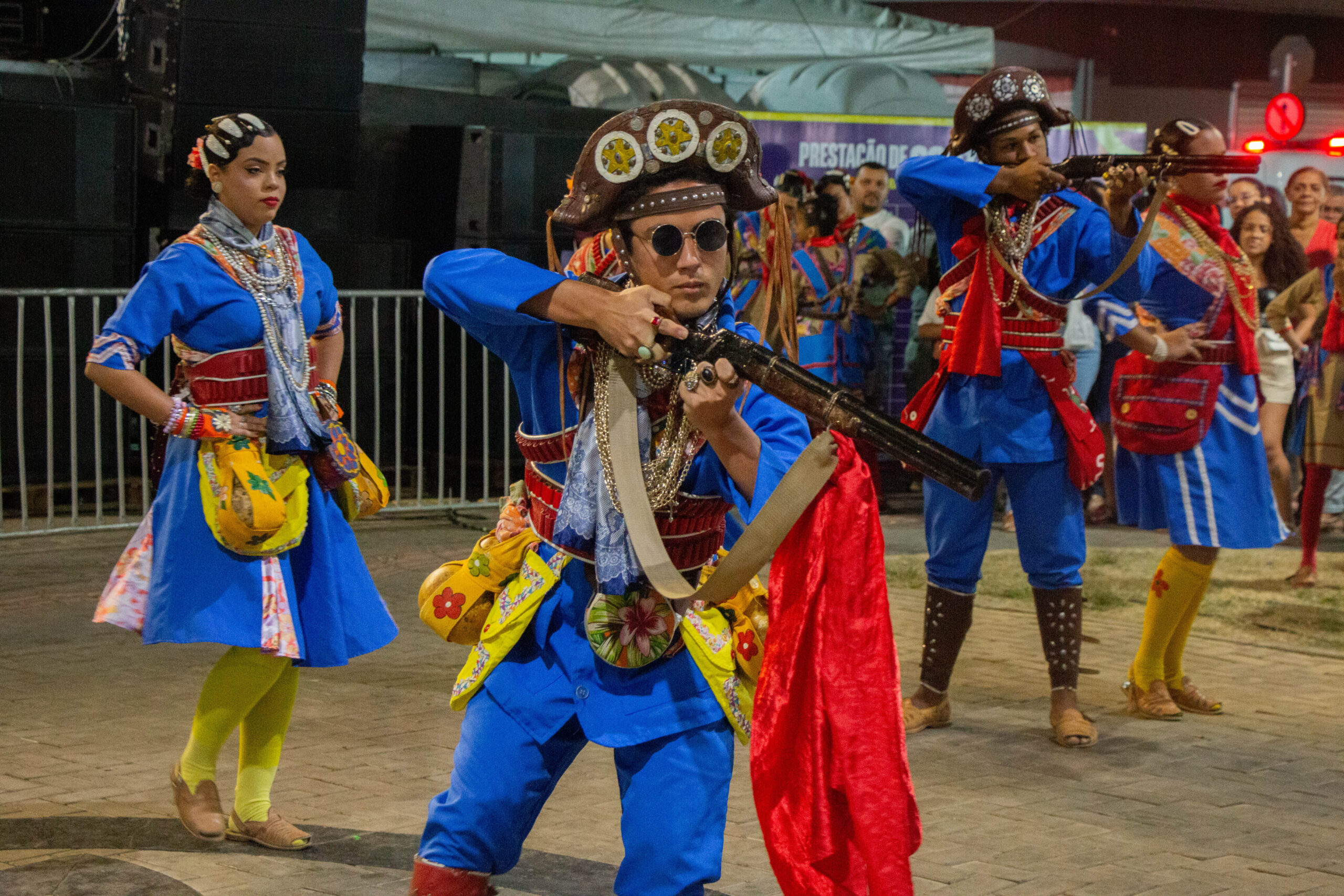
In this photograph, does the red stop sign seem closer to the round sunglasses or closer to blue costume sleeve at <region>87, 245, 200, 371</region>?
blue costume sleeve at <region>87, 245, 200, 371</region>

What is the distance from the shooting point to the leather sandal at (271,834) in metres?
4.30

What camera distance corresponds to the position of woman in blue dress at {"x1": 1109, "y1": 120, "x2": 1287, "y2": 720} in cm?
582

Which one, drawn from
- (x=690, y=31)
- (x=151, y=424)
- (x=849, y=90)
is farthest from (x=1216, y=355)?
(x=690, y=31)

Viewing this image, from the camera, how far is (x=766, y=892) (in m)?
4.05

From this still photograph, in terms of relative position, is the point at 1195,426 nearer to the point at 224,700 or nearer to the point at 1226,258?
the point at 1226,258

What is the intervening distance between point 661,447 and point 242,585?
73.3 inches

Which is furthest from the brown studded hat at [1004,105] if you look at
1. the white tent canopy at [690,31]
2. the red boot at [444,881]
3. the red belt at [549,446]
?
the white tent canopy at [690,31]

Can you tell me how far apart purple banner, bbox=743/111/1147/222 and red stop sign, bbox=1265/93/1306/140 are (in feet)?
11.7

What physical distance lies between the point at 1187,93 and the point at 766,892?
1770 centimetres

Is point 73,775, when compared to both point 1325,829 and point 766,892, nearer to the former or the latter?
point 766,892

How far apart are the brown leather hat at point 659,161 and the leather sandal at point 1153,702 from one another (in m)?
3.64

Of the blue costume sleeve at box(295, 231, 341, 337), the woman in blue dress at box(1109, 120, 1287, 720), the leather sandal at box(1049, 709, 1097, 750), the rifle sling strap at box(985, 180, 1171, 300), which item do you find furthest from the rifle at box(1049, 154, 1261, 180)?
the blue costume sleeve at box(295, 231, 341, 337)

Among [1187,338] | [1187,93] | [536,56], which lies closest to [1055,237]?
[1187,338]

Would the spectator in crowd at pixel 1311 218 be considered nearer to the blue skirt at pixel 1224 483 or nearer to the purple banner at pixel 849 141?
the purple banner at pixel 849 141
